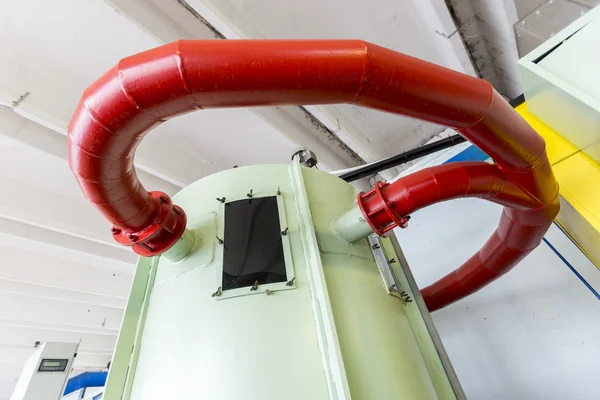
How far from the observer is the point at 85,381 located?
11.1 feet

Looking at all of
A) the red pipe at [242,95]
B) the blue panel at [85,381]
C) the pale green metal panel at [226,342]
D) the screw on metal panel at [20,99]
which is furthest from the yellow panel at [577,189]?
the blue panel at [85,381]

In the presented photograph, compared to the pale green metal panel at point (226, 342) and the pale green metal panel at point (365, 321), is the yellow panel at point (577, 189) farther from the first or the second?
the pale green metal panel at point (226, 342)

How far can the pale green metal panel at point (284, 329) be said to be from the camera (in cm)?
79

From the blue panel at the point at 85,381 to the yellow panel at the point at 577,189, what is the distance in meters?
4.11

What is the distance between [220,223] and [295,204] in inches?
10.3

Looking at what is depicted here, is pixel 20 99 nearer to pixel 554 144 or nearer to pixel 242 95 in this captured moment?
pixel 242 95

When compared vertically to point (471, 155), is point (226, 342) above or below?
below

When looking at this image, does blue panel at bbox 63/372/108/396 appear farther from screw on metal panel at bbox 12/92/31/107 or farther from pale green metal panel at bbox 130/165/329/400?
pale green metal panel at bbox 130/165/329/400

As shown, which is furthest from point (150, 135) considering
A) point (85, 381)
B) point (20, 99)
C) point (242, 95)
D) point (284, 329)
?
point (85, 381)

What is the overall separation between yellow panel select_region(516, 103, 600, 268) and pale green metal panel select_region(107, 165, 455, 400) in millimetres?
693

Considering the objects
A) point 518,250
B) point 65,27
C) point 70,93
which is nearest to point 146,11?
point 65,27

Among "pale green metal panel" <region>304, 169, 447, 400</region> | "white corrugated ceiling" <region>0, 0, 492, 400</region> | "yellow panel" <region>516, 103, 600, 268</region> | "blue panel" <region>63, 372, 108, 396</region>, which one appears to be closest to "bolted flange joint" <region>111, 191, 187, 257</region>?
"pale green metal panel" <region>304, 169, 447, 400</region>

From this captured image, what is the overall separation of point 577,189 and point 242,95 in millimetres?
1239

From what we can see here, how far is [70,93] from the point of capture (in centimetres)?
152
